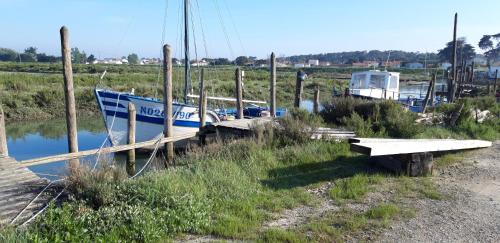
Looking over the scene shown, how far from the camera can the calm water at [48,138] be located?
17.3m

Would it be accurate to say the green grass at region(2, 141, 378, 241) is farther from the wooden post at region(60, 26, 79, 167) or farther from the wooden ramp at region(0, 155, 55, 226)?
the wooden post at region(60, 26, 79, 167)

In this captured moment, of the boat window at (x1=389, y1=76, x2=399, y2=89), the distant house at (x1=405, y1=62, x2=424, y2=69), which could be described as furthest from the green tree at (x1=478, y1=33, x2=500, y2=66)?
the boat window at (x1=389, y1=76, x2=399, y2=89)

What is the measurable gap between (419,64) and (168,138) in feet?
353

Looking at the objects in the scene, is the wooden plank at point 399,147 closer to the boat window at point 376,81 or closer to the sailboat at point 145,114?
the sailboat at point 145,114

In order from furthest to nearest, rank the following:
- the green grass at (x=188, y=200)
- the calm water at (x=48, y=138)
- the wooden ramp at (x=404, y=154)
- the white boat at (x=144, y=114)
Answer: the calm water at (x=48, y=138) < the white boat at (x=144, y=114) < the wooden ramp at (x=404, y=154) < the green grass at (x=188, y=200)

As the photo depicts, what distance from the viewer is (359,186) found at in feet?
23.8

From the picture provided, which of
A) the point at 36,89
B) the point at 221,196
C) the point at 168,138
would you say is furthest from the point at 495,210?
the point at 36,89

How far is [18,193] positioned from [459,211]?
6366mm

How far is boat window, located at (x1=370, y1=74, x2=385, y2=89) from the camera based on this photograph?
24.7 m

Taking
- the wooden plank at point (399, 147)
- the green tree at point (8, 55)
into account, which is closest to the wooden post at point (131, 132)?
the wooden plank at point (399, 147)

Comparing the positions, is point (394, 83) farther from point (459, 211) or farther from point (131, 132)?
point (459, 211)

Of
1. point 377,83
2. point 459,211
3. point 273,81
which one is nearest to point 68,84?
point 459,211

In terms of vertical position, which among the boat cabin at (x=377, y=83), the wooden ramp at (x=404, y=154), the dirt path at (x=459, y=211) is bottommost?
the dirt path at (x=459, y=211)

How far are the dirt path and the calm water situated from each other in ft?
33.4
